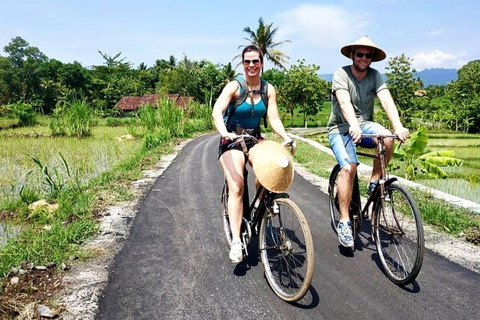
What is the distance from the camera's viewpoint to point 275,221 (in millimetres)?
2887

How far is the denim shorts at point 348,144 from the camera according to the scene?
3.49 meters

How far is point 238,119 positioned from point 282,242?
1166 mm

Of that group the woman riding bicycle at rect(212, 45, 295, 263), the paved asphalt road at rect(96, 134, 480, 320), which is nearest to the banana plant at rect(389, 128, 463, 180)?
the paved asphalt road at rect(96, 134, 480, 320)

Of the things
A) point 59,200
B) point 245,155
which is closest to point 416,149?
point 245,155

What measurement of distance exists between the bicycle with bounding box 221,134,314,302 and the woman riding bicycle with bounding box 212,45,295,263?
4.8 inches

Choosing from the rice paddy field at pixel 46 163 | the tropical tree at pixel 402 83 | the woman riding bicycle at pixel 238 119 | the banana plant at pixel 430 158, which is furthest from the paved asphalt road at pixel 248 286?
the tropical tree at pixel 402 83

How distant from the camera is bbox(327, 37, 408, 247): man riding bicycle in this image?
345 cm

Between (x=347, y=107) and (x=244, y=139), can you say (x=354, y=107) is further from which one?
(x=244, y=139)

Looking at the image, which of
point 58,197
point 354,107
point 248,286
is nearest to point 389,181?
point 354,107

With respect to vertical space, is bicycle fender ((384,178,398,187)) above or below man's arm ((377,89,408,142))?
below

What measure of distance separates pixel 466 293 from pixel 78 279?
3.20m

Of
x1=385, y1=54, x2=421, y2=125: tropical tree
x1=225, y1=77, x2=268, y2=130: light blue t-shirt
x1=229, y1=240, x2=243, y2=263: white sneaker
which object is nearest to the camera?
x1=229, y1=240, x2=243, y2=263: white sneaker

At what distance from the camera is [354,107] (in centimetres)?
368

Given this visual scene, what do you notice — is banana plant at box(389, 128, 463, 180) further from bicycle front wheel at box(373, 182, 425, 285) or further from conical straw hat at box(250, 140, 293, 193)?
conical straw hat at box(250, 140, 293, 193)
